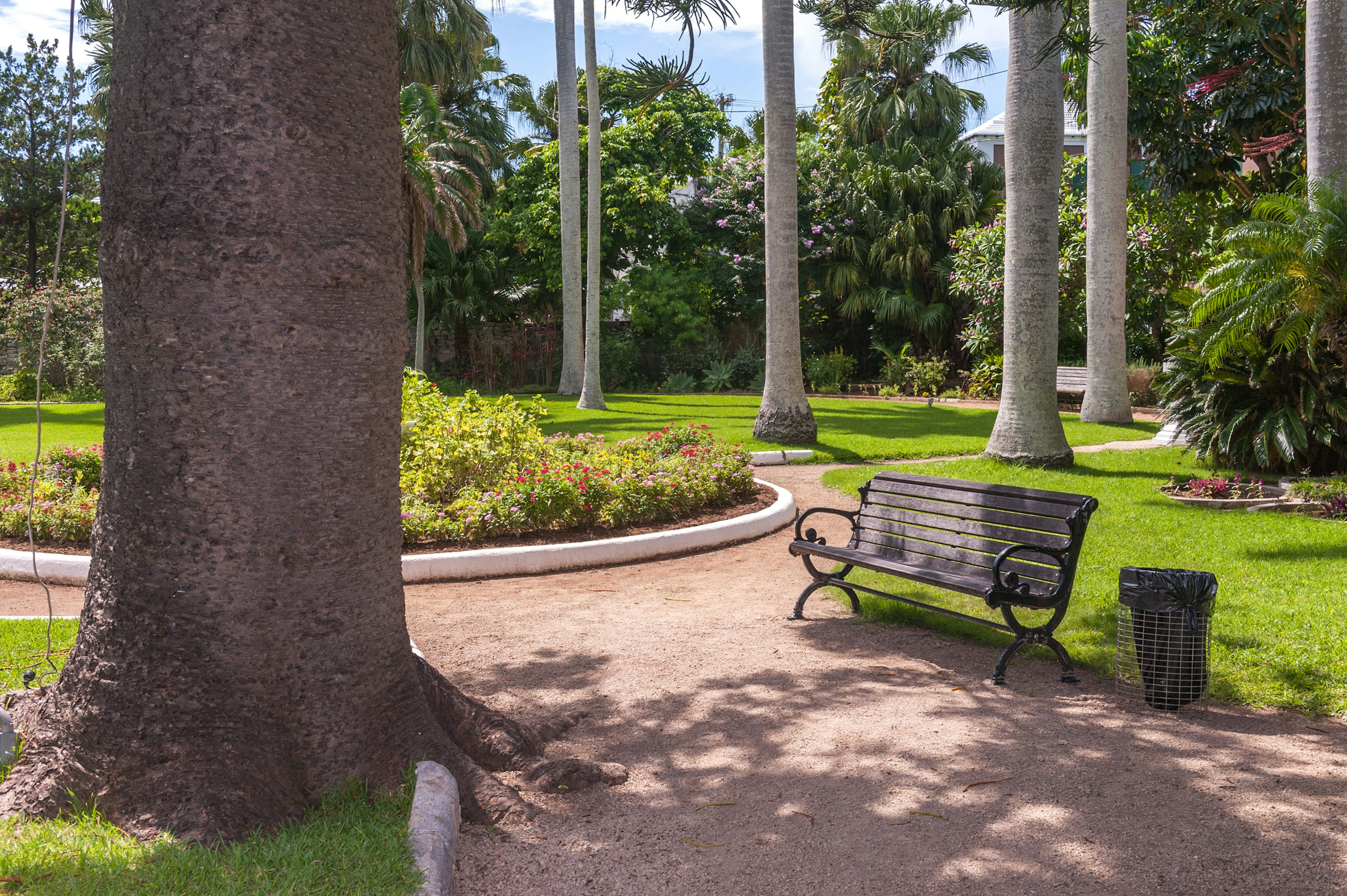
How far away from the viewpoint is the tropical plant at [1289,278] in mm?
8781

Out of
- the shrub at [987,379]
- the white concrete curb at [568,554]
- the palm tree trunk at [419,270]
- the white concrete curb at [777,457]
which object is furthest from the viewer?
the palm tree trunk at [419,270]

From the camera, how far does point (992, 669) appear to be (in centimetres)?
506

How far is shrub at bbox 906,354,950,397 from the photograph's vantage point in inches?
966

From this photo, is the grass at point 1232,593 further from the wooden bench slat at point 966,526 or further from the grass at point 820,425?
the grass at point 820,425

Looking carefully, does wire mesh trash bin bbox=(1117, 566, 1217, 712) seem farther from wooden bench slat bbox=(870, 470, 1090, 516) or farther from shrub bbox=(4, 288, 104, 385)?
shrub bbox=(4, 288, 104, 385)

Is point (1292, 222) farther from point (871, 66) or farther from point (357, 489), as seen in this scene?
Answer: point (871, 66)

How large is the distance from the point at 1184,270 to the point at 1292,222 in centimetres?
1227

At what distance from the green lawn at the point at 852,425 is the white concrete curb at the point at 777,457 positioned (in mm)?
204

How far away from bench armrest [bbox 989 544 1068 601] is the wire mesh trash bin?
34 cm

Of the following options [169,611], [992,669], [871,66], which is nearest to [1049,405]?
[992,669]

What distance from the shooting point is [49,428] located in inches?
688

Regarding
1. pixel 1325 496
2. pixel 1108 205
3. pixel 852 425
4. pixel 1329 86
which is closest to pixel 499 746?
pixel 1325 496

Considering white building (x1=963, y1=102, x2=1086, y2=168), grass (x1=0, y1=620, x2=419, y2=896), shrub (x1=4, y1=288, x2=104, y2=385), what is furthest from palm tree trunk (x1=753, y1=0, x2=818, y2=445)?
white building (x1=963, y1=102, x2=1086, y2=168)

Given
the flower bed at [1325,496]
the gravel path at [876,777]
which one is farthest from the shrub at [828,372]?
the gravel path at [876,777]
